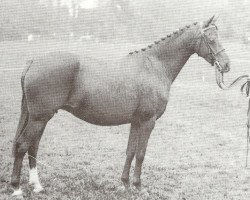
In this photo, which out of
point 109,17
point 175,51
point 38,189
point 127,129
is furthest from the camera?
point 109,17

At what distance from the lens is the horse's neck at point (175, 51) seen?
5832 mm

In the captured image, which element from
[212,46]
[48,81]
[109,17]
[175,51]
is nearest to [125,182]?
[48,81]

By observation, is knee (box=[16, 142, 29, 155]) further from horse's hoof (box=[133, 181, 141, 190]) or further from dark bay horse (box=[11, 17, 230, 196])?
horse's hoof (box=[133, 181, 141, 190])

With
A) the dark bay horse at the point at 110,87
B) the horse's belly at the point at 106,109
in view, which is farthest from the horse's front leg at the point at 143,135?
the horse's belly at the point at 106,109

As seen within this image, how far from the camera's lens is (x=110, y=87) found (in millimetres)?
5387

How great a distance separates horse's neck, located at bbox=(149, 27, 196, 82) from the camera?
19.1 ft

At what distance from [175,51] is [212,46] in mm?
568

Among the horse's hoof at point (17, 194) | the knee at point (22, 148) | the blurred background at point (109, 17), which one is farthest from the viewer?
the blurred background at point (109, 17)

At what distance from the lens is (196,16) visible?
95.0 ft

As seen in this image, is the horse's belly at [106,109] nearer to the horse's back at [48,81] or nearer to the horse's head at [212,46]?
the horse's back at [48,81]

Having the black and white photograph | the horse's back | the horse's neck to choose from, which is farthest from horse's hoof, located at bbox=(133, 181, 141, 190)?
the horse's back

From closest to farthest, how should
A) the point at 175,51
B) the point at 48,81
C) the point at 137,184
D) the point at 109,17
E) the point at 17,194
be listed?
1. the point at 48,81
2. the point at 17,194
3. the point at 175,51
4. the point at 137,184
5. the point at 109,17

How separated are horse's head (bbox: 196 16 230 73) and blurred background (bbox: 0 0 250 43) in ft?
73.5

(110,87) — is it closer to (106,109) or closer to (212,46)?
(106,109)
